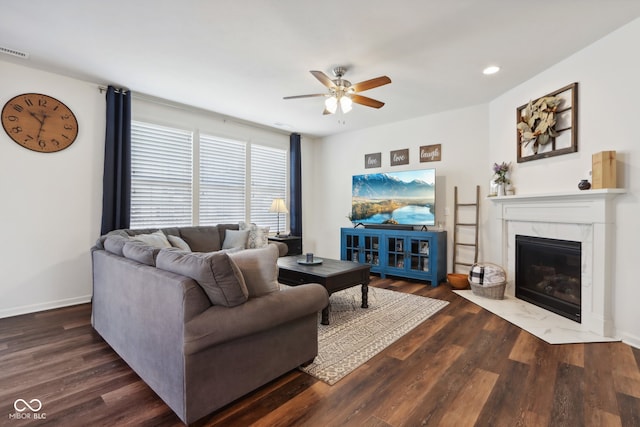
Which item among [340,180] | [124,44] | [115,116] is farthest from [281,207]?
Answer: [124,44]

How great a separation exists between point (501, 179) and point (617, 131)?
4.22 ft

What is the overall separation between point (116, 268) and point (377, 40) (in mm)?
2896

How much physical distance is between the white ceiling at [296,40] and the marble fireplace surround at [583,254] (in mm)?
1482

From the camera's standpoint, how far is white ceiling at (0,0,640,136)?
2.33 meters

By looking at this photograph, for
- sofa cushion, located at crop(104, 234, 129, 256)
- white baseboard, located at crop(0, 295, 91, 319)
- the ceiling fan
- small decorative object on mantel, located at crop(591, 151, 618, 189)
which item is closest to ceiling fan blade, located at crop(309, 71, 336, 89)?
the ceiling fan

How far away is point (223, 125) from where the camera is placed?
5.09 m

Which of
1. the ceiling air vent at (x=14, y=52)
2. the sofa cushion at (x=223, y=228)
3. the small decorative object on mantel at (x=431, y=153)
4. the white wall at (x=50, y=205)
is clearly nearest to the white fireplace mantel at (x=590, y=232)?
the small decorative object on mantel at (x=431, y=153)

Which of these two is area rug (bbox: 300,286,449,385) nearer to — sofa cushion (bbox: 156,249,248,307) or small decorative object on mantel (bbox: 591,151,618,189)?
sofa cushion (bbox: 156,249,248,307)

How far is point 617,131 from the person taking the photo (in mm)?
2717

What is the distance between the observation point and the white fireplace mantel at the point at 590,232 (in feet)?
8.95

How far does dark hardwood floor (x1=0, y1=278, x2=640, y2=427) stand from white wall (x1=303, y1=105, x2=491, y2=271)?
246 cm

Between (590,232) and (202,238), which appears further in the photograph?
(202,238)

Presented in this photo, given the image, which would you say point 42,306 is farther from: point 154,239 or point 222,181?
point 222,181

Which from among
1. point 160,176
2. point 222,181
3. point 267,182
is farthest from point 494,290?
point 160,176
